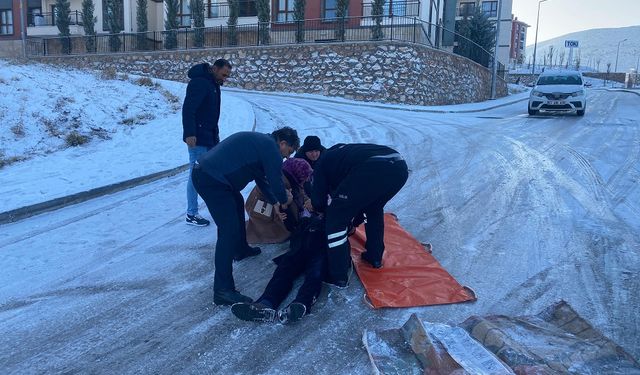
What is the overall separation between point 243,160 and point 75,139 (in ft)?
22.5

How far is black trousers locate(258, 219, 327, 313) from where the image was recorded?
4.43m

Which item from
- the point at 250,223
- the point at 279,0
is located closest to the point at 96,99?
the point at 250,223

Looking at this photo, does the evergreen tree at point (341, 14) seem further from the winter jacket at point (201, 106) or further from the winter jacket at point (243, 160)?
the winter jacket at point (243, 160)

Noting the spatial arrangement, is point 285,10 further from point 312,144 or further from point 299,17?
point 312,144

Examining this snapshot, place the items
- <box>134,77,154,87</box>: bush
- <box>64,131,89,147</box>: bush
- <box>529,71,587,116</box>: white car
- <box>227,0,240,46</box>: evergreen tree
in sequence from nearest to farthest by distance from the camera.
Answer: <box>64,131,89,147</box>: bush, <box>134,77,154,87</box>: bush, <box>529,71,587,116</box>: white car, <box>227,0,240,46</box>: evergreen tree

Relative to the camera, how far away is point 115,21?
33.8 meters

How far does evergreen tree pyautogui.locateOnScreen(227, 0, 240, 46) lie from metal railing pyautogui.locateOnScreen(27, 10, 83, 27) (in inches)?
531

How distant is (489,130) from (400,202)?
8694mm

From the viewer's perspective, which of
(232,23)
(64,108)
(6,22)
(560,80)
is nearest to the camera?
(64,108)

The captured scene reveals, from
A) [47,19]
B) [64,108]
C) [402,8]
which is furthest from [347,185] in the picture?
[47,19]

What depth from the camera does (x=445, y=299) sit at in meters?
4.63

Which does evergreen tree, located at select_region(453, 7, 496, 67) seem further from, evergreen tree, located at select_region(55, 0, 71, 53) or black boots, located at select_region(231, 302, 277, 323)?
black boots, located at select_region(231, 302, 277, 323)

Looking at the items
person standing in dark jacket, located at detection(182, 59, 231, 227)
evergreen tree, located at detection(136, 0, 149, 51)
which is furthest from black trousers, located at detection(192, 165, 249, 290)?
evergreen tree, located at detection(136, 0, 149, 51)

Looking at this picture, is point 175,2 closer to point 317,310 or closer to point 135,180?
point 135,180
